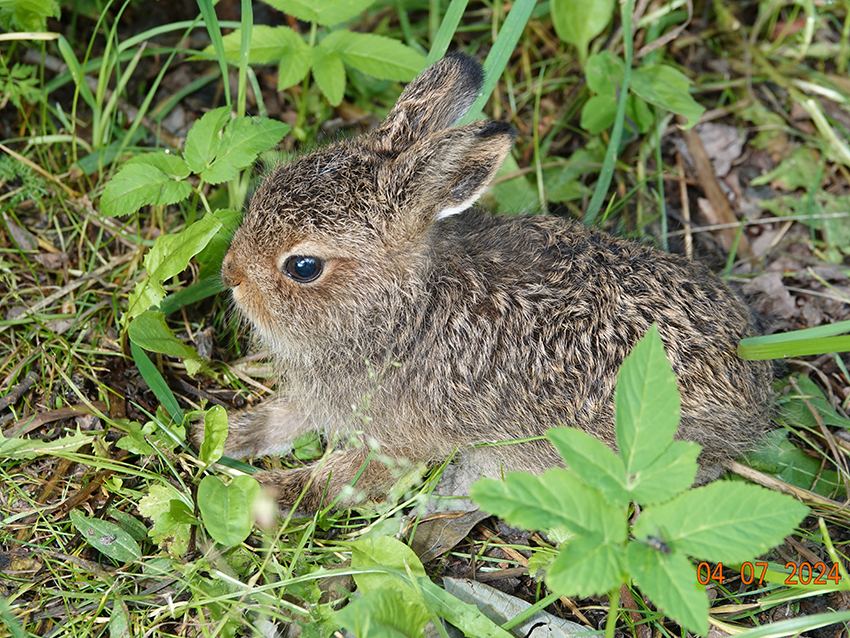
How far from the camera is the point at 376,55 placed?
4605mm

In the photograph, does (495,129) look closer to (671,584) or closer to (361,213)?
(361,213)

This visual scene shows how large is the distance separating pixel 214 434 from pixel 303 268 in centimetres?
99

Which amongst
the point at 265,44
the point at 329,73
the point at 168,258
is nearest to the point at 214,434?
the point at 168,258

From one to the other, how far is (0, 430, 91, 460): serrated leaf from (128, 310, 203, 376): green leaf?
576 millimetres

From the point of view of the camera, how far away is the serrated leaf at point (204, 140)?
12.9 feet

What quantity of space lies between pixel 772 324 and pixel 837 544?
1.34 metres

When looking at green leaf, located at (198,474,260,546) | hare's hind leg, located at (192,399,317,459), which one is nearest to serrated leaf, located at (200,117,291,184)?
hare's hind leg, located at (192,399,317,459)

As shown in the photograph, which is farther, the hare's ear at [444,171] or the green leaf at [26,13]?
the green leaf at [26,13]

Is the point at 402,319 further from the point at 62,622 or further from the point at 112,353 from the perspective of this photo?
the point at 62,622

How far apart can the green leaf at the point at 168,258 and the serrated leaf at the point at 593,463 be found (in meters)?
2.04

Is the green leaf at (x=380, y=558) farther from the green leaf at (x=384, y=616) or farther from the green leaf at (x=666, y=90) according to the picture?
the green leaf at (x=666, y=90)

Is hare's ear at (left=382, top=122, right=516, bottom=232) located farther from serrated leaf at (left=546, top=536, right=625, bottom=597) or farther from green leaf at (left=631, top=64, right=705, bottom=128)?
green leaf at (left=631, top=64, right=705, bottom=128)

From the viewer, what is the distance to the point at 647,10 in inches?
226

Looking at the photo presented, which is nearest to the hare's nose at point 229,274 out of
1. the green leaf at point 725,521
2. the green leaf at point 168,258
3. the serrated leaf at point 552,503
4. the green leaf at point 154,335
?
the green leaf at point 168,258
